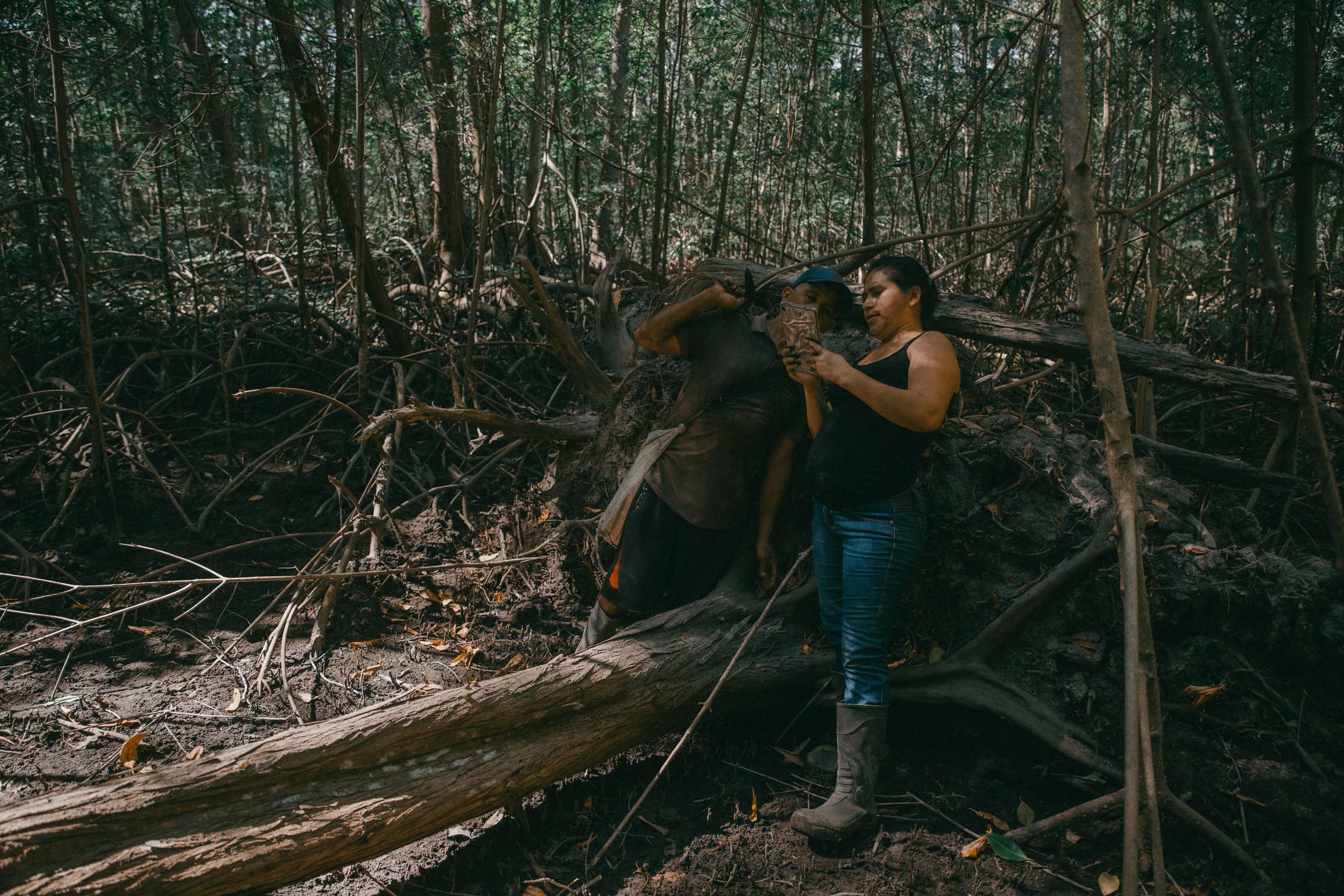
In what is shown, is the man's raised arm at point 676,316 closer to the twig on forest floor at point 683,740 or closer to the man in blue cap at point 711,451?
the man in blue cap at point 711,451

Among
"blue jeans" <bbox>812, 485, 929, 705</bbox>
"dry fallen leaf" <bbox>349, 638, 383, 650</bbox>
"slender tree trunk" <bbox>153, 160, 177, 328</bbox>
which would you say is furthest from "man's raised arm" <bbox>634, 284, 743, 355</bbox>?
"slender tree trunk" <bbox>153, 160, 177, 328</bbox>

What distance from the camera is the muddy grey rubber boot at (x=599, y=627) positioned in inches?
121

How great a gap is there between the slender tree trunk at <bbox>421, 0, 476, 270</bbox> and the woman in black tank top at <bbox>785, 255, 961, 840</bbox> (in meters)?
3.89

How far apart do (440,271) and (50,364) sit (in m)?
2.67

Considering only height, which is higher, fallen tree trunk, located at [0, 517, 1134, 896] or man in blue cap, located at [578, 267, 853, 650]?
man in blue cap, located at [578, 267, 853, 650]

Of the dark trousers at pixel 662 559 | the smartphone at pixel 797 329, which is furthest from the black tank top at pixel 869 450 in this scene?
the dark trousers at pixel 662 559

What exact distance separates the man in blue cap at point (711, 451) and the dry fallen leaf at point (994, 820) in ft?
3.32

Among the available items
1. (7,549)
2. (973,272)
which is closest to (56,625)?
(7,549)

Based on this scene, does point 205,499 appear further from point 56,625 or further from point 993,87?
point 993,87

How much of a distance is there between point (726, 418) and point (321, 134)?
356 cm

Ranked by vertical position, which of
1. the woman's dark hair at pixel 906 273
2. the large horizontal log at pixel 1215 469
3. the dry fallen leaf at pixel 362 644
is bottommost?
the dry fallen leaf at pixel 362 644

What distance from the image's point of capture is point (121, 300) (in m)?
5.69

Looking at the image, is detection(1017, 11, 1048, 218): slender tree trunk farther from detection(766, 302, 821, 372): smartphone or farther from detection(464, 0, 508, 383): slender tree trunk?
detection(464, 0, 508, 383): slender tree trunk

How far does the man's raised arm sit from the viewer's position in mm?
2705
